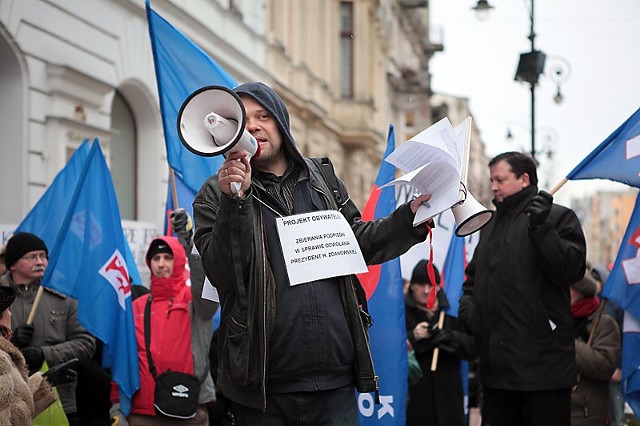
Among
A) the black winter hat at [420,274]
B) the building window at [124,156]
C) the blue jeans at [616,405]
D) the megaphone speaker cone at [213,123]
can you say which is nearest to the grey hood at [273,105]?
the megaphone speaker cone at [213,123]

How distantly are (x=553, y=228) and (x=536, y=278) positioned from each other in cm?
30

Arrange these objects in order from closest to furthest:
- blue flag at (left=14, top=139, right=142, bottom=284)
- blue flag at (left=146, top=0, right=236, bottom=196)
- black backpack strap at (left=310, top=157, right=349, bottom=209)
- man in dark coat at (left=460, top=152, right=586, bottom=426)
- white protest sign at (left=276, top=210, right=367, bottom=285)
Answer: white protest sign at (left=276, top=210, right=367, bottom=285), black backpack strap at (left=310, top=157, right=349, bottom=209), man in dark coat at (left=460, top=152, right=586, bottom=426), blue flag at (left=146, top=0, right=236, bottom=196), blue flag at (left=14, top=139, right=142, bottom=284)

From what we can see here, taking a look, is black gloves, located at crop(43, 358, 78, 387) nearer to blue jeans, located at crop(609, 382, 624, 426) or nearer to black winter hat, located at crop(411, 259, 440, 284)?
black winter hat, located at crop(411, 259, 440, 284)

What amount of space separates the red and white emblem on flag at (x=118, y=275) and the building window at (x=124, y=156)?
294 inches

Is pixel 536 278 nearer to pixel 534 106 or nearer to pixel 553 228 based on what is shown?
pixel 553 228

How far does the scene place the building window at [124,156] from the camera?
1395 cm

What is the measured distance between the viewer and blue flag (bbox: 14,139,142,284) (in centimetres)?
714

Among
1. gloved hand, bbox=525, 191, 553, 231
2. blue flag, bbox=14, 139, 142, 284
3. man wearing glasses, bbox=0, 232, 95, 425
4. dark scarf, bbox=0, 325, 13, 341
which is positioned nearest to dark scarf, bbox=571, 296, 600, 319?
gloved hand, bbox=525, 191, 553, 231

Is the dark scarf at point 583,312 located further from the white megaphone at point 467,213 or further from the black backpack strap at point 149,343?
the white megaphone at point 467,213

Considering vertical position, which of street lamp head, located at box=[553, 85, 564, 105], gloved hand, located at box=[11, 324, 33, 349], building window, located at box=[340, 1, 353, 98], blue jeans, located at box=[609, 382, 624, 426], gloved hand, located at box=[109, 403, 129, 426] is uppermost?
building window, located at box=[340, 1, 353, 98]

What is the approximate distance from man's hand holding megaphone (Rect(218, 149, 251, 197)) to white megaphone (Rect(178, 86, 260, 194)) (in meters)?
0.01

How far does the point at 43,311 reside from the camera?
5.88m

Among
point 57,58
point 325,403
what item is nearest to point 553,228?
point 325,403

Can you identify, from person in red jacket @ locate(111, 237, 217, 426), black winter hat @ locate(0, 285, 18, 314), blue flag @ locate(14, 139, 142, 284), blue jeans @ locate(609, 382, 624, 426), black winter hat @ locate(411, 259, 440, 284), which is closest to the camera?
black winter hat @ locate(0, 285, 18, 314)
